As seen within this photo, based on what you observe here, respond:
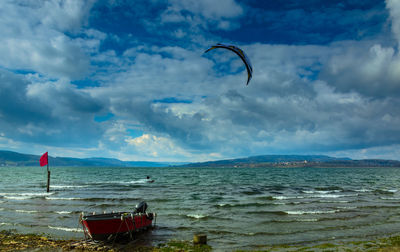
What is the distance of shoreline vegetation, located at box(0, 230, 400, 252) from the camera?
501 inches

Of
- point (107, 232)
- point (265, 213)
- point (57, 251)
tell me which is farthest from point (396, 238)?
point (57, 251)

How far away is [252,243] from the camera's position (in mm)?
14375

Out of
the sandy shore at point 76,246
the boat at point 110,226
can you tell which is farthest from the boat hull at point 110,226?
the sandy shore at point 76,246

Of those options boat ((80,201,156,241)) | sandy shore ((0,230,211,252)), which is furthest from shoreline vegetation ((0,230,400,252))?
boat ((80,201,156,241))

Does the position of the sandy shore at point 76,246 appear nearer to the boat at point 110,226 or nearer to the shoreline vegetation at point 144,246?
the shoreline vegetation at point 144,246

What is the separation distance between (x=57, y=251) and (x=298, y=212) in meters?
18.7

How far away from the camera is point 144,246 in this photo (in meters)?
13.8

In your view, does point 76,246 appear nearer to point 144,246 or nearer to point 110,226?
point 110,226

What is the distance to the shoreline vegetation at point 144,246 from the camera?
12716mm

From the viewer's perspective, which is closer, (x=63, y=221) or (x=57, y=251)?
(x=57, y=251)

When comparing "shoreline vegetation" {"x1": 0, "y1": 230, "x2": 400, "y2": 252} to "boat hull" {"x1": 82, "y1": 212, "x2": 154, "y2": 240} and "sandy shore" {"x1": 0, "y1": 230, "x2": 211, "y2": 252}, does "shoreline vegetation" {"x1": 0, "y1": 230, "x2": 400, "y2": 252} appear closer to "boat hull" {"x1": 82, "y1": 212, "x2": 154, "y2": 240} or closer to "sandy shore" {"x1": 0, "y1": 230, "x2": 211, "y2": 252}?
"sandy shore" {"x1": 0, "y1": 230, "x2": 211, "y2": 252}

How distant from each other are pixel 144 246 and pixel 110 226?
7.31ft

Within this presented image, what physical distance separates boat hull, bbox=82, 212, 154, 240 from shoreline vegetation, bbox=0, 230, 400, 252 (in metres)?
0.59

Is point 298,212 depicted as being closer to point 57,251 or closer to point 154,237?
point 154,237
